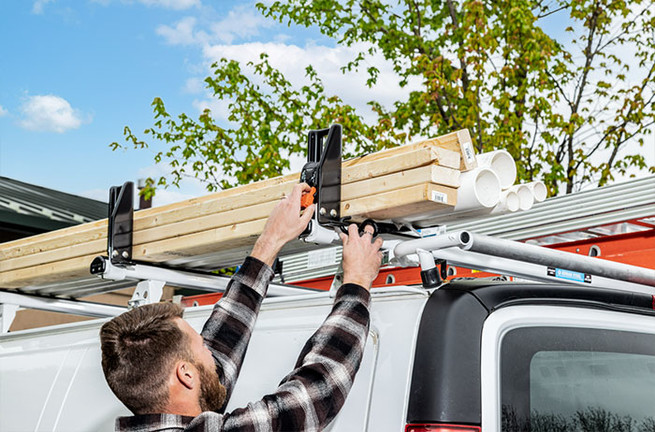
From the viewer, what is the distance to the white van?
2.01 m

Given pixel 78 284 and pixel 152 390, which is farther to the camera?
pixel 78 284

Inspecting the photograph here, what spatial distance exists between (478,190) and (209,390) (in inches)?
40.4

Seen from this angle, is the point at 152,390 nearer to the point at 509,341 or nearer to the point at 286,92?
the point at 509,341

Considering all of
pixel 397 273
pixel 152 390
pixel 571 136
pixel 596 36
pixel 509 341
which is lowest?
pixel 152 390

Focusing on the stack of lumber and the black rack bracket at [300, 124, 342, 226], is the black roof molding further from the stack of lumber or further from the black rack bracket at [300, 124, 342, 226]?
the black rack bracket at [300, 124, 342, 226]

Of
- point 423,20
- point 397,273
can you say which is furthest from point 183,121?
point 397,273

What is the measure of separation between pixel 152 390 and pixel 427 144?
3.70 feet

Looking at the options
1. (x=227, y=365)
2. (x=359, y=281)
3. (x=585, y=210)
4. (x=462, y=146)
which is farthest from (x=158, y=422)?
(x=585, y=210)

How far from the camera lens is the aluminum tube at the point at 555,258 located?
2.39m

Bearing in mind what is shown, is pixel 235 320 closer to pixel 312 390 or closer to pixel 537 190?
pixel 312 390

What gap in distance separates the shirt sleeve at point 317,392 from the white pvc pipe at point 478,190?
0.52m

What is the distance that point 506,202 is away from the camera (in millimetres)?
2623

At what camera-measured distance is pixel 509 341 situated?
2.11 metres

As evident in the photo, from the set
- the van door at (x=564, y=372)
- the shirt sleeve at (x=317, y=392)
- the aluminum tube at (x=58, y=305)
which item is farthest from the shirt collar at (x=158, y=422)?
the aluminum tube at (x=58, y=305)
